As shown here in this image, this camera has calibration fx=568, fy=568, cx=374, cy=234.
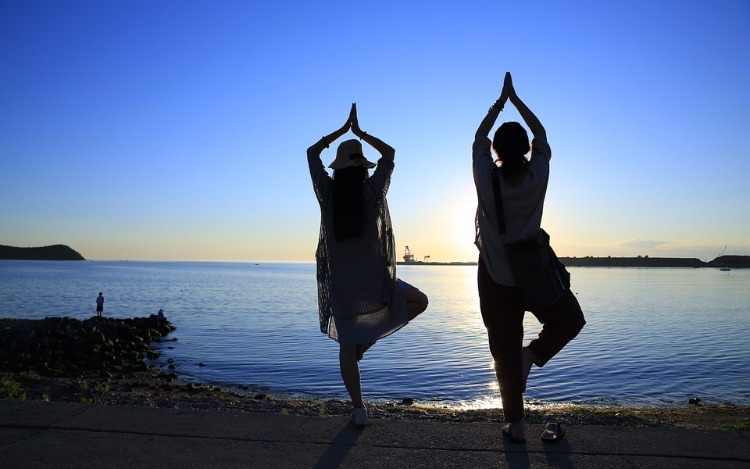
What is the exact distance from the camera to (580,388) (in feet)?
43.3

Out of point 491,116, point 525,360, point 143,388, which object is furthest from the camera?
point 143,388

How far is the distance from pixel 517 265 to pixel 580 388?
11283 mm

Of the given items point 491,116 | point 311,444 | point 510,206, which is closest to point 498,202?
point 510,206

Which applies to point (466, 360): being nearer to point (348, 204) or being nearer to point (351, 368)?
point (351, 368)

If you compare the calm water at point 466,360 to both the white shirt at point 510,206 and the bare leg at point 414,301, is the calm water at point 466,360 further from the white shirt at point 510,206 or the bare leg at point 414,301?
the white shirt at point 510,206

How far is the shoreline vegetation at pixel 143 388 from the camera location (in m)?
8.20

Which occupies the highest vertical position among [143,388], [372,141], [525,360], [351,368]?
[372,141]

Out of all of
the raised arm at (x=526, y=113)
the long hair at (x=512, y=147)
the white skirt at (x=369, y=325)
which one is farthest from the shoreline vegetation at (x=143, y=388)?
the raised arm at (x=526, y=113)

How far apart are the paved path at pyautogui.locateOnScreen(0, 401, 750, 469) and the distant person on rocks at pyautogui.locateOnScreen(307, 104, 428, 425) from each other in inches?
20.0

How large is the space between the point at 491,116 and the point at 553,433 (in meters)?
1.95

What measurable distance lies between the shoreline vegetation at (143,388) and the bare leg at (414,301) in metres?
1.32

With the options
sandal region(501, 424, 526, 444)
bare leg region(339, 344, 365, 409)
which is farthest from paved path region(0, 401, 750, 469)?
bare leg region(339, 344, 365, 409)

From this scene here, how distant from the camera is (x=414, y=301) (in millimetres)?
3982

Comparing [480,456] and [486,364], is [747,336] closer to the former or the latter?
[486,364]
